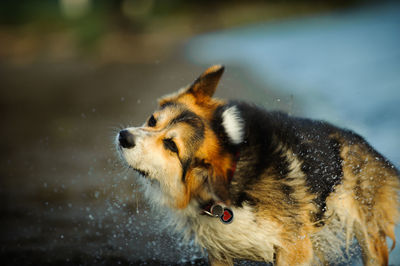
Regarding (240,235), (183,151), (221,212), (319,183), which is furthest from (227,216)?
(319,183)

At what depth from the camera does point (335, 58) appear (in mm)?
14773

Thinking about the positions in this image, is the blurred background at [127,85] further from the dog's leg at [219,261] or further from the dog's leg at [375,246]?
the dog's leg at [219,261]

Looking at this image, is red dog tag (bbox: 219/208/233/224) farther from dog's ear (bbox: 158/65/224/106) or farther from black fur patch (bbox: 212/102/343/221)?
dog's ear (bbox: 158/65/224/106)

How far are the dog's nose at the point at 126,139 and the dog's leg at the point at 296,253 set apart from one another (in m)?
1.41

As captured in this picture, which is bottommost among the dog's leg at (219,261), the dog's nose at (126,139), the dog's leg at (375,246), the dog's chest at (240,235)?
the dog's leg at (219,261)

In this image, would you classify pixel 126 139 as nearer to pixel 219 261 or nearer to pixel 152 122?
pixel 152 122

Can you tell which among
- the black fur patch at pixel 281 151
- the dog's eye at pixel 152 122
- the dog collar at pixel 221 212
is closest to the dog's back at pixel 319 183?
the black fur patch at pixel 281 151

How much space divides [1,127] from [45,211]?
4942 mm

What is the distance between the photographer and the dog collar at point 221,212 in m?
3.67

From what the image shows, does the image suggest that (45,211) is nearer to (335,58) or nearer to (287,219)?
(287,219)

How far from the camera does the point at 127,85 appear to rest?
1359 centimetres

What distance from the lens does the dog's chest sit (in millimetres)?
3678

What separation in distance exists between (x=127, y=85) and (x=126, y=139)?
1007 centimetres

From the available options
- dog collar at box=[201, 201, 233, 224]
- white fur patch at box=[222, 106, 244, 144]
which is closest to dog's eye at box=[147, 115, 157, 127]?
white fur patch at box=[222, 106, 244, 144]
